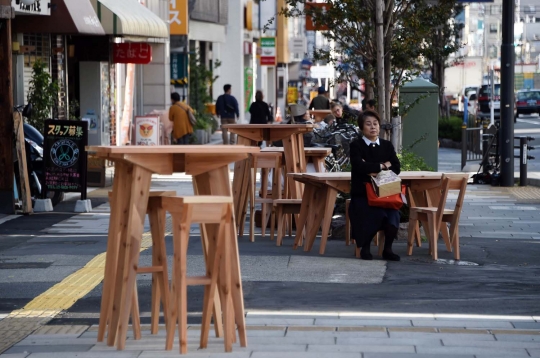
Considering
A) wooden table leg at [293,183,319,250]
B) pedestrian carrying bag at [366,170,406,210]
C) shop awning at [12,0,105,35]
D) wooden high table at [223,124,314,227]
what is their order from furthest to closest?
shop awning at [12,0,105,35] → wooden high table at [223,124,314,227] → wooden table leg at [293,183,319,250] → pedestrian carrying bag at [366,170,406,210]

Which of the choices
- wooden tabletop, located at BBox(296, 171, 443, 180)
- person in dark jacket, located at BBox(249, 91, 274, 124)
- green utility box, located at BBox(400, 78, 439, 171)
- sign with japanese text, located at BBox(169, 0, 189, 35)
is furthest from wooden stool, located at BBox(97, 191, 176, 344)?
sign with japanese text, located at BBox(169, 0, 189, 35)

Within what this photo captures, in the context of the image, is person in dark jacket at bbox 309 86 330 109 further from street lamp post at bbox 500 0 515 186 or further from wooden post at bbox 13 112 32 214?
wooden post at bbox 13 112 32 214

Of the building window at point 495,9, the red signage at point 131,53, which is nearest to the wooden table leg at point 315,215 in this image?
the red signage at point 131,53

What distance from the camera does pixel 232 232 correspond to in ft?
22.3

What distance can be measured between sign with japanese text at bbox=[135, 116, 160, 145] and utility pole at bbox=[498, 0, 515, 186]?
8321 millimetres

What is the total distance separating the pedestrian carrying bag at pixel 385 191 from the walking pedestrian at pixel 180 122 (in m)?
16.7

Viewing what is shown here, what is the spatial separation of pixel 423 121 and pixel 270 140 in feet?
23.4

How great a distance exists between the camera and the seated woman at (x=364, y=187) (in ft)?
34.4

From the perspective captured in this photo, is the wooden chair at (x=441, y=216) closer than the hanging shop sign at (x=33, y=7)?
Yes

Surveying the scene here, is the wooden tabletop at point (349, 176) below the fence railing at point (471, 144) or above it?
above

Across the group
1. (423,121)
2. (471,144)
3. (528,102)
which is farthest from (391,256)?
(528,102)

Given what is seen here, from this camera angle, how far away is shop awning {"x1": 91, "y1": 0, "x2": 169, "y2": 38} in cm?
2062

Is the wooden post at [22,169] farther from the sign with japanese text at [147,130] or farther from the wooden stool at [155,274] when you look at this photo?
the sign with japanese text at [147,130]

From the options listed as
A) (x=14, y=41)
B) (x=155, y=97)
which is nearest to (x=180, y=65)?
(x=155, y=97)
